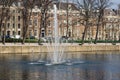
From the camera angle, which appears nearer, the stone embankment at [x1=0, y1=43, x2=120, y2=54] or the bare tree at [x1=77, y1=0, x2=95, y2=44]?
the stone embankment at [x1=0, y1=43, x2=120, y2=54]

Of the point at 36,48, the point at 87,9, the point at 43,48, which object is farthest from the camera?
the point at 87,9

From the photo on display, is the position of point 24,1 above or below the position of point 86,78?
above

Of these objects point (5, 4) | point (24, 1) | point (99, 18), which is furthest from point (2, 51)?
point (99, 18)

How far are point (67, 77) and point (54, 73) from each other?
8.94 feet

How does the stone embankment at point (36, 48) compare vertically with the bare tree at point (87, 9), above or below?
below

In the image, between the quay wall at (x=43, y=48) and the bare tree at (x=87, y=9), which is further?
the bare tree at (x=87, y=9)

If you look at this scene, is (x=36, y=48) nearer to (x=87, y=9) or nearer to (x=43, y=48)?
(x=43, y=48)

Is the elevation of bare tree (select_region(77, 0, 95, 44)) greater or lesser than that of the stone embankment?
greater

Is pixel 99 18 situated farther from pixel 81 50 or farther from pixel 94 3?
pixel 81 50

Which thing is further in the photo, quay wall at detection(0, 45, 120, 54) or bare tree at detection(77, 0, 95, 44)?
bare tree at detection(77, 0, 95, 44)

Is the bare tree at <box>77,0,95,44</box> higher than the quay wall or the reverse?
higher

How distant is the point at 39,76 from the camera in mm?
29047

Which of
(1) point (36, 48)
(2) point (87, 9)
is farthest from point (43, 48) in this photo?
(2) point (87, 9)

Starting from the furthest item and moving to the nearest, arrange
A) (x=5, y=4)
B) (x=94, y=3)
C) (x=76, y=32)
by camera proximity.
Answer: (x=76, y=32), (x=94, y=3), (x=5, y=4)
